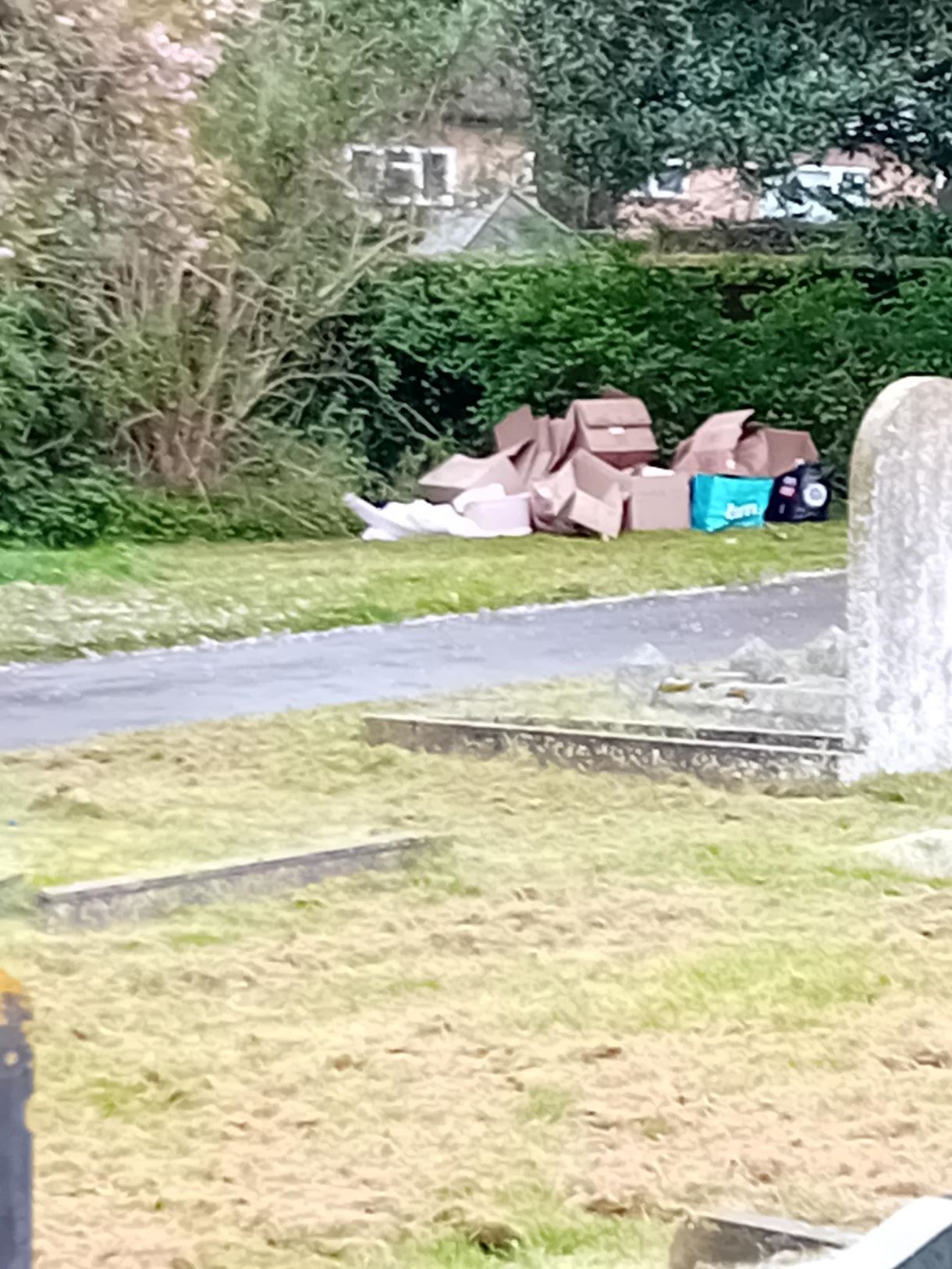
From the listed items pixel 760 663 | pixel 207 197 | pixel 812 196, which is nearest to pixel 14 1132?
pixel 760 663

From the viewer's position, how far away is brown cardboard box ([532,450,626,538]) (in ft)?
41.9

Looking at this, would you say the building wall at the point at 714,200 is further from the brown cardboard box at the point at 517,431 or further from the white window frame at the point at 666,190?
the brown cardboard box at the point at 517,431

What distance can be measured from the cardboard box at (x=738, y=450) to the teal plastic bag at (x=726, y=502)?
14cm

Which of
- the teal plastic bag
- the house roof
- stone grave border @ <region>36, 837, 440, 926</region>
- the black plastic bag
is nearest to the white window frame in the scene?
the house roof

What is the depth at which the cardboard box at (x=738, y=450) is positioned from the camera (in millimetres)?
13875

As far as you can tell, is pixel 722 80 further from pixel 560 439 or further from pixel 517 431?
pixel 560 439

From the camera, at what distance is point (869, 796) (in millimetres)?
5215

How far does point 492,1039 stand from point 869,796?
212 cm

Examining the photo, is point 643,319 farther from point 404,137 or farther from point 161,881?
point 161,881

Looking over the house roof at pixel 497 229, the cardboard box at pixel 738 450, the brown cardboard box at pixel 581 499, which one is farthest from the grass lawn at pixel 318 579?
the house roof at pixel 497 229

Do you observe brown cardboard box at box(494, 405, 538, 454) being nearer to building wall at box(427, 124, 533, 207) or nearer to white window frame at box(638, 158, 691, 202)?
building wall at box(427, 124, 533, 207)

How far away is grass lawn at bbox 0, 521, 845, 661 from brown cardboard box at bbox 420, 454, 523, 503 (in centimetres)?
101

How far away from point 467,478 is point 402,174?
2.13 meters

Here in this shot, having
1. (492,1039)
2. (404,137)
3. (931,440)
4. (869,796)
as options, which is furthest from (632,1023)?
(404,137)
